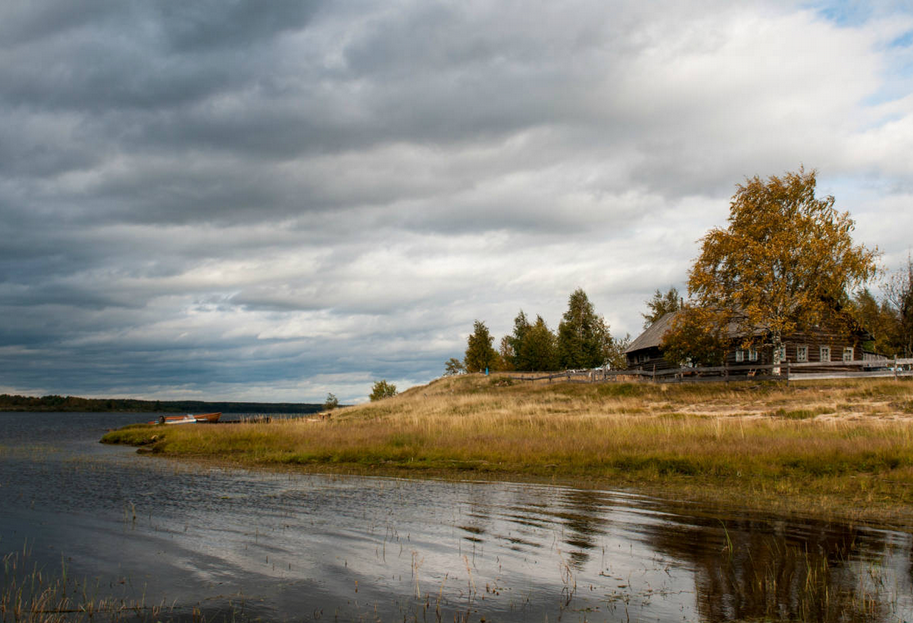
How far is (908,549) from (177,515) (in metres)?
14.5

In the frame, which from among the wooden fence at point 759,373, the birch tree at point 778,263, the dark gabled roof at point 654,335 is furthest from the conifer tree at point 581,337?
the birch tree at point 778,263

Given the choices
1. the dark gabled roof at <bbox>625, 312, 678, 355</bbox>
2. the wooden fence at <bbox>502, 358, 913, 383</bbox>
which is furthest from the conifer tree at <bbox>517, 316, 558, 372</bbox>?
the wooden fence at <bbox>502, 358, 913, 383</bbox>

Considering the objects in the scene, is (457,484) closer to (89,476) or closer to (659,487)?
(659,487)

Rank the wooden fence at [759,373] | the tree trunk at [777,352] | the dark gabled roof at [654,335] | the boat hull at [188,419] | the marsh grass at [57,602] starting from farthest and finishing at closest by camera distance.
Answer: the dark gabled roof at [654,335] → the boat hull at [188,419] → the tree trunk at [777,352] → the wooden fence at [759,373] → the marsh grass at [57,602]

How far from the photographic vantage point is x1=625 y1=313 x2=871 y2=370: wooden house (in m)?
49.6

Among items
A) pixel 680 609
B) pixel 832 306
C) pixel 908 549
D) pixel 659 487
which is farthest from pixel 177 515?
pixel 832 306

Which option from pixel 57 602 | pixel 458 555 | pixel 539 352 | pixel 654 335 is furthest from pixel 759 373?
pixel 57 602

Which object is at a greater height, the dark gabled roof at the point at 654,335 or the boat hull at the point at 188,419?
the dark gabled roof at the point at 654,335

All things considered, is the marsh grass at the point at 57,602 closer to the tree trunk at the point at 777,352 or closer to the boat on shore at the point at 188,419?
the tree trunk at the point at 777,352

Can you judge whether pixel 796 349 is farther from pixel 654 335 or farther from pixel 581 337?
pixel 581 337

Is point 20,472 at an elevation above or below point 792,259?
below

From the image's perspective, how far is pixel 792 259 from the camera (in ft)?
146

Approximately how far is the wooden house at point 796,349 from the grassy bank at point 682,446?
286 inches

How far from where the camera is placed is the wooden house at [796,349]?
1954 inches
